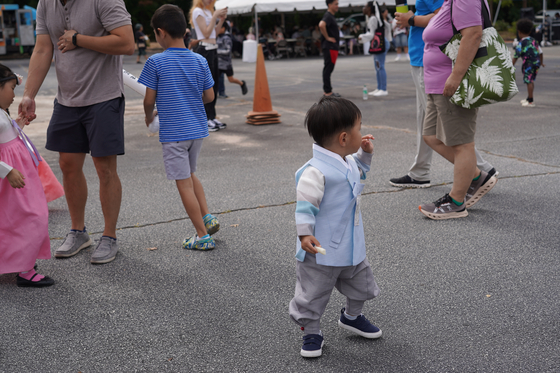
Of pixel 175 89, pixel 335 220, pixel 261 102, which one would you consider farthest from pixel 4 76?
pixel 261 102

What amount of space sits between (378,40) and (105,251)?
979 cm

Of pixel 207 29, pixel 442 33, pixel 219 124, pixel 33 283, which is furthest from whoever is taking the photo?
pixel 219 124

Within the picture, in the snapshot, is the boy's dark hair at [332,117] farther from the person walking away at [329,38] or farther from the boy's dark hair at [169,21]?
the person walking away at [329,38]

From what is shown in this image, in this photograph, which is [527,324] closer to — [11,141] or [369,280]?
[369,280]

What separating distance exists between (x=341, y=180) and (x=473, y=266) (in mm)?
1477

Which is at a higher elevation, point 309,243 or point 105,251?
point 309,243

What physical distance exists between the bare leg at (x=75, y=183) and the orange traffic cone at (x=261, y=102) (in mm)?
5431

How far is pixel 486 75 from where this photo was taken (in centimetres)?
410

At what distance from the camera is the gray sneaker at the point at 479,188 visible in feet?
15.4

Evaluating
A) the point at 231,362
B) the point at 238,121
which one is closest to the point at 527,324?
the point at 231,362

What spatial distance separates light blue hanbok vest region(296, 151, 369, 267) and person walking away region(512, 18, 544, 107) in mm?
8677

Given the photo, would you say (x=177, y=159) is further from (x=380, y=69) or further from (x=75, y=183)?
(x=380, y=69)

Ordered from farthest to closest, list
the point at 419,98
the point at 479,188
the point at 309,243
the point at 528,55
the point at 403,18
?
the point at 528,55 → the point at 419,98 → the point at 403,18 → the point at 479,188 → the point at 309,243

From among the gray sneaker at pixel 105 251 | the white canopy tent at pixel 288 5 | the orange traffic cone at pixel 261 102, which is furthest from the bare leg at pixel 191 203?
the white canopy tent at pixel 288 5
